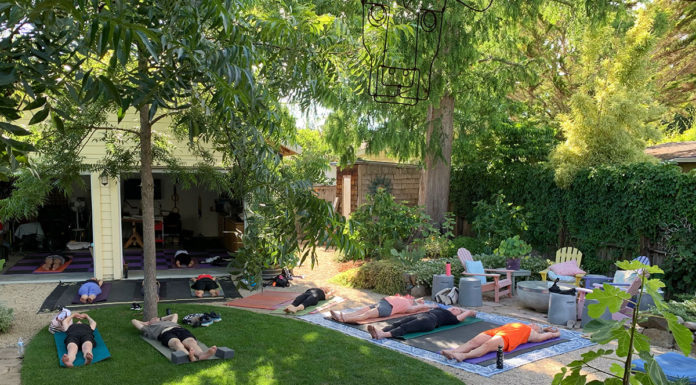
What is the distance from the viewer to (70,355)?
20.2 ft

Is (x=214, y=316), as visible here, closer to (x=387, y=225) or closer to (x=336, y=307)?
(x=336, y=307)

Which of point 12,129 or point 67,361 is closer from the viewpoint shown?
point 12,129

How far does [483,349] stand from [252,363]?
292cm

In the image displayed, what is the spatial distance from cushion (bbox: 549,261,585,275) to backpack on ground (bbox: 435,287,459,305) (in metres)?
2.08

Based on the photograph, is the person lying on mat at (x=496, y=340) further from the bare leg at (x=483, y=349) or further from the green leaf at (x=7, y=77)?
the green leaf at (x=7, y=77)

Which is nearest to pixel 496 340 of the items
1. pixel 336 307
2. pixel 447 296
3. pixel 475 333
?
pixel 475 333

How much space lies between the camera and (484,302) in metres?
9.84

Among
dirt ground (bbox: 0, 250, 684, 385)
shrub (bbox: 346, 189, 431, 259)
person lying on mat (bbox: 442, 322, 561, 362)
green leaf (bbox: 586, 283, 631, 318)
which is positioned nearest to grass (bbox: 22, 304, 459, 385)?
dirt ground (bbox: 0, 250, 684, 385)

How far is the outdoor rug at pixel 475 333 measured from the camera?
6.30 meters

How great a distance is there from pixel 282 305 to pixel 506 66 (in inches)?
332

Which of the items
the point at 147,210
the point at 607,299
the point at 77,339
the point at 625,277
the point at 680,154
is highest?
the point at 680,154

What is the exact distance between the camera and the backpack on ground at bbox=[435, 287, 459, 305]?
30.9 ft

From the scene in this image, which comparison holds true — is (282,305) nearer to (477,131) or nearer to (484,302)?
(484,302)

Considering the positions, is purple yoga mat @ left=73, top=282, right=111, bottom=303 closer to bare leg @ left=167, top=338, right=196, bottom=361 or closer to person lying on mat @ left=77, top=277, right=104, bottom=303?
person lying on mat @ left=77, top=277, right=104, bottom=303
